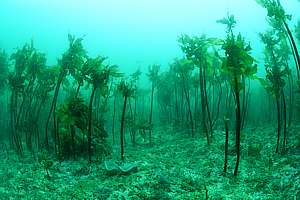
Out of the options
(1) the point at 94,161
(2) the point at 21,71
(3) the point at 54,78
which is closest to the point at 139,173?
(1) the point at 94,161

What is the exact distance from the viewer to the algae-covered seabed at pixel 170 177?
10.3m

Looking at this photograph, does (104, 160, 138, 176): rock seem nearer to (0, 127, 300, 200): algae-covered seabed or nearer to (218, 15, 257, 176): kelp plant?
(0, 127, 300, 200): algae-covered seabed

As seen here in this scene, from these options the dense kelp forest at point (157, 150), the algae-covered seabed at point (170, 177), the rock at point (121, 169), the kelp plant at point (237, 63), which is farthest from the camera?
the rock at point (121, 169)

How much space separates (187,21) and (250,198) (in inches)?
6028

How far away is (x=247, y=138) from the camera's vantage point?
57.5 feet

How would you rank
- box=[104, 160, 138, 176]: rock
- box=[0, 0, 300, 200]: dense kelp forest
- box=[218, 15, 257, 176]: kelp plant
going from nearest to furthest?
box=[0, 0, 300, 200]: dense kelp forest → box=[218, 15, 257, 176]: kelp plant → box=[104, 160, 138, 176]: rock

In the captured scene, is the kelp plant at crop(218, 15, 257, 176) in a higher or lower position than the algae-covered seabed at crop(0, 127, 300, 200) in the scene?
higher

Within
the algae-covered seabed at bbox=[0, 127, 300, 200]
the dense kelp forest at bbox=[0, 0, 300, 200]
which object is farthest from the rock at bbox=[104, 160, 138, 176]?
the algae-covered seabed at bbox=[0, 127, 300, 200]

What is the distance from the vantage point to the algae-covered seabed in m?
10.3

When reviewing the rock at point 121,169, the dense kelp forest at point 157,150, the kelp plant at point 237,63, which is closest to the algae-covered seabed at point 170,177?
the dense kelp forest at point 157,150

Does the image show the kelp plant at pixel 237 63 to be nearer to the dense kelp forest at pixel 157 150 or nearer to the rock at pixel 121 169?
the dense kelp forest at pixel 157 150

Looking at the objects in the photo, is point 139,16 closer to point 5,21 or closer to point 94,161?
point 5,21

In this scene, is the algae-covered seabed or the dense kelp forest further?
the dense kelp forest

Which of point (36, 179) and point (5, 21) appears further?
point (5, 21)
